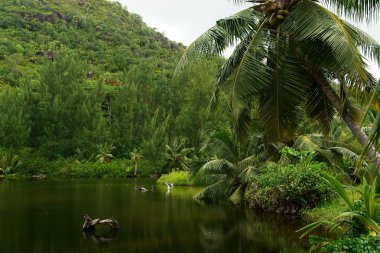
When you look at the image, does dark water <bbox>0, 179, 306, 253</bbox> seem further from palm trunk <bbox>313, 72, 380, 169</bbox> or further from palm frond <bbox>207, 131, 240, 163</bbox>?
palm trunk <bbox>313, 72, 380, 169</bbox>

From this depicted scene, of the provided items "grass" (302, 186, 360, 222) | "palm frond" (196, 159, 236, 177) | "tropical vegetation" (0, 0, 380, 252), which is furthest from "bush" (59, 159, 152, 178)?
"grass" (302, 186, 360, 222)

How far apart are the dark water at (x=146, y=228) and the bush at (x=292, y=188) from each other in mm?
853

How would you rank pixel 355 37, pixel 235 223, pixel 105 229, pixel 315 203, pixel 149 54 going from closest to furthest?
1. pixel 355 37
2. pixel 105 229
3. pixel 235 223
4. pixel 315 203
5. pixel 149 54

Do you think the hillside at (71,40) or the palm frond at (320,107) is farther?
the hillside at (71,40)

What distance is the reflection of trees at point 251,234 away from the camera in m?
9.87

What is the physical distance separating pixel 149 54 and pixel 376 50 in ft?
267

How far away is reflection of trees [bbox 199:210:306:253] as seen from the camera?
32.4 feet

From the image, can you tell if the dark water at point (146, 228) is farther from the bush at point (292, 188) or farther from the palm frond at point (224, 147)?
the palm frond at point (224, 147)

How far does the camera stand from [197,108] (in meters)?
43.4

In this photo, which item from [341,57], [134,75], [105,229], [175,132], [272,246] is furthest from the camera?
[134,75]

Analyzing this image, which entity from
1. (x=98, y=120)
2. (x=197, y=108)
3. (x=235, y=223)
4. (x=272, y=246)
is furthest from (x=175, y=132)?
(x=272, y=246)

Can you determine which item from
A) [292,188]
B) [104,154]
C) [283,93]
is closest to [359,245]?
[283,93]

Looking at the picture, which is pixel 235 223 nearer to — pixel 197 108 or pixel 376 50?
pixel 376 50

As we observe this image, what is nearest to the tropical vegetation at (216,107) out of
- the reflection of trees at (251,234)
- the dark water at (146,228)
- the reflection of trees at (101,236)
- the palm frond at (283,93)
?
the palm frond at (283,93)
